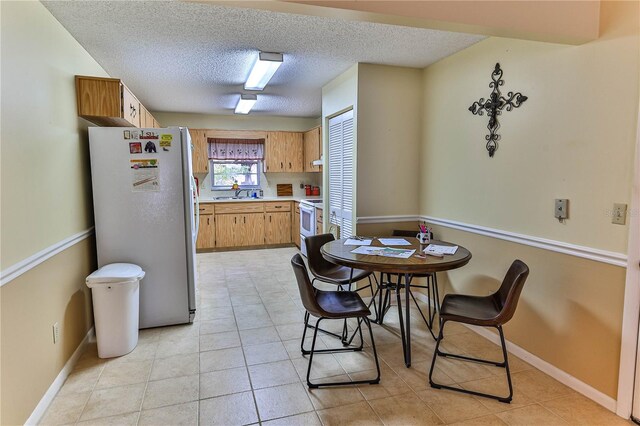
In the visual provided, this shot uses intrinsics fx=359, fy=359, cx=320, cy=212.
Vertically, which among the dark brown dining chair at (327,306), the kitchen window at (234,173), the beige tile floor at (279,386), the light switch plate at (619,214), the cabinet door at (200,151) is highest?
the cabinet door at (200,151)

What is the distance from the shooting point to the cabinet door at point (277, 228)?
6754 mm

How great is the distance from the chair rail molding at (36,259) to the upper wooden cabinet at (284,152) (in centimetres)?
435

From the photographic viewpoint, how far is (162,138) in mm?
3115

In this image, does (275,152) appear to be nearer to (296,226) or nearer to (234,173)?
(234,173)

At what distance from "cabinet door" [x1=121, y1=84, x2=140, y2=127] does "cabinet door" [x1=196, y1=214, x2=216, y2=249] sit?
2709mm

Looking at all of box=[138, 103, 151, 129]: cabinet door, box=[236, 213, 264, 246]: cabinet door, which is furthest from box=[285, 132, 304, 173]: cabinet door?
box=[138, 103, 151, 129]: cabinet door

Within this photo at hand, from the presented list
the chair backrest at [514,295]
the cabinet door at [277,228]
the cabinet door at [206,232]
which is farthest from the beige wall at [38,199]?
the cabinet door at [277,228]

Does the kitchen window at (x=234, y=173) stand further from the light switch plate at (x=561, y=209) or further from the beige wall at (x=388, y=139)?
the light switch plate at (x=561, y=209)

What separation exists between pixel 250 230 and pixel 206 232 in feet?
2.55

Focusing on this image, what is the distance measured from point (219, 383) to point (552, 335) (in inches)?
89.0

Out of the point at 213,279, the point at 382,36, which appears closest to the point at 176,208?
the point at 213,279

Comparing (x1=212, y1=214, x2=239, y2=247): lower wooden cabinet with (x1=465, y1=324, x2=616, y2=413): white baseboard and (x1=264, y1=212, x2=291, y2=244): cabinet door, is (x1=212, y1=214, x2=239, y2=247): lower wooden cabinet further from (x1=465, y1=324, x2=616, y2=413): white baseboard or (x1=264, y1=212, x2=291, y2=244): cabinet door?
(x1=465, y1=324, x2=616, y2=413): white baseboard

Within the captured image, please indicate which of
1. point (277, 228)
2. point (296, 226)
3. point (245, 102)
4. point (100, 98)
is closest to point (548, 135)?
point (100, 98)

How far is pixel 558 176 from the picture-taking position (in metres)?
2.38
